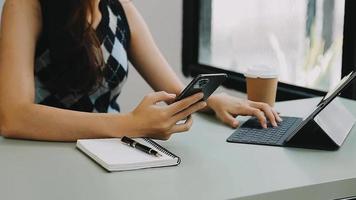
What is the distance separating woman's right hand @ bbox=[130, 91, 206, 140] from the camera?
1105 mm

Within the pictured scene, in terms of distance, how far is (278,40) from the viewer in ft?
7.28

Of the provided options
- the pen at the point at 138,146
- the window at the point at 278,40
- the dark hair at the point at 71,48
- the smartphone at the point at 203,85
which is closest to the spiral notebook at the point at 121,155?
the pen at the point at 138,146

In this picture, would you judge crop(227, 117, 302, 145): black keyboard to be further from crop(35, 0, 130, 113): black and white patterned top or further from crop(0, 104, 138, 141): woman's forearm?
crop(35, 0, 130, 113): black and white patterned top

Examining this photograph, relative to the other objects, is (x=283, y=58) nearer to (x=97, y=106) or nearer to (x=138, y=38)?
(x=138, y=38)

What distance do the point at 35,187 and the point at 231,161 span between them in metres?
0.35

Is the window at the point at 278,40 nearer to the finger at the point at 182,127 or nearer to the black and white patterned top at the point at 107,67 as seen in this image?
the black and white patterned top at the point at 107,67

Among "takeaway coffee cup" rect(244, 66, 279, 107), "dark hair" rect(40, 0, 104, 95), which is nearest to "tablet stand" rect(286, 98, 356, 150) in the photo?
"takeaway coffee cup" rect(244, 66, 279, 107)

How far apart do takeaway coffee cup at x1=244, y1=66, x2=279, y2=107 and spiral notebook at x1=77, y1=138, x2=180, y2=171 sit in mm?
414

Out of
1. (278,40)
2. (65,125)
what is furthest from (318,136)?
(278,40)

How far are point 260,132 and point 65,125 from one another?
0.42 m

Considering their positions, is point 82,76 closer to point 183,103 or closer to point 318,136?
Answer: point 183,103

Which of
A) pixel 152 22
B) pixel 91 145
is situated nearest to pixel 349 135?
pixel 91 145

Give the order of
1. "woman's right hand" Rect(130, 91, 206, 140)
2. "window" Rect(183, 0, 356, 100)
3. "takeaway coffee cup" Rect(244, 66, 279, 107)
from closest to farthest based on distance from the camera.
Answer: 1. "woman's right hand" Rect(130, 91, 206, 140)
2. "takeaway coffee cup" Rect(244, 66, 279, 107)
3. "window" Rect(183, 0, 356, 100)

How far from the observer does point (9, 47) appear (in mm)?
1202
